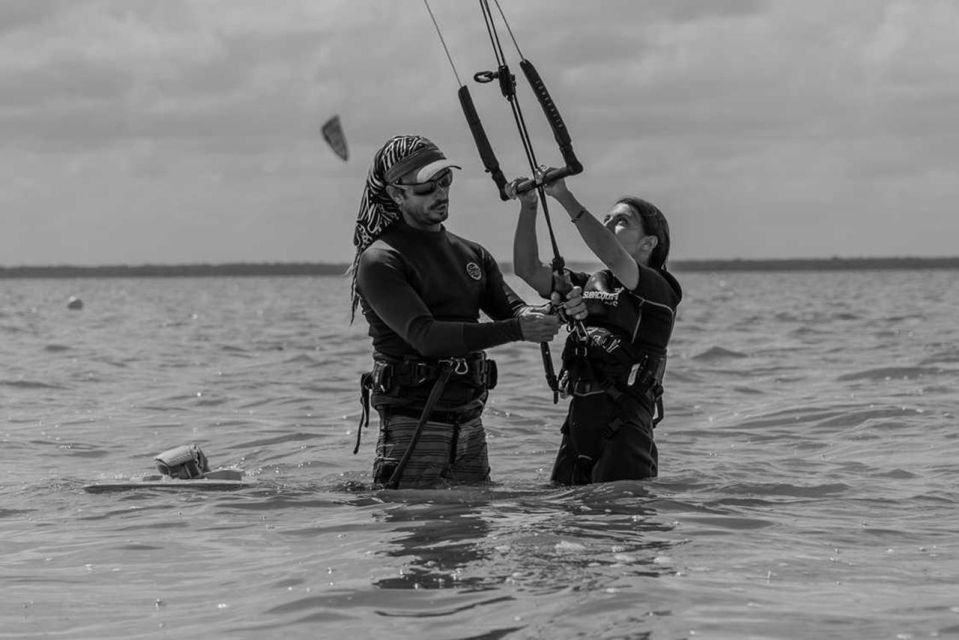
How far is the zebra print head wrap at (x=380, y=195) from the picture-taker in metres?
8.44

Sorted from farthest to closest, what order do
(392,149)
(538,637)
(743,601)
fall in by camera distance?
1. (392,149)
2. (743,601)
3. (538,637)

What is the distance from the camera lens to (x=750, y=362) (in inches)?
1014

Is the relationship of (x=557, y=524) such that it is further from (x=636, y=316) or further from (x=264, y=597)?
(x=264, y=597)

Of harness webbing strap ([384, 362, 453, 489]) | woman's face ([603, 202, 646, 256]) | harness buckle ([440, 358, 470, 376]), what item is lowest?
harness webbing strap ([384, 362, 453, 489])

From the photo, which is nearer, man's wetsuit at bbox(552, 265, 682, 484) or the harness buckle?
the harness buckle

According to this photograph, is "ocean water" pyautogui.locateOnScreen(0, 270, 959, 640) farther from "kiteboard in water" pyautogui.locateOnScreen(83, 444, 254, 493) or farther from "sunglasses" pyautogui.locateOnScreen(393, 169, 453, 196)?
"sunglasses" pyautogui.locateOnScreen(393, 169, 453, 196)

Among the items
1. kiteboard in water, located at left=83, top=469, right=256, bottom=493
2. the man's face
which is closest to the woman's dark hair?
the man's face

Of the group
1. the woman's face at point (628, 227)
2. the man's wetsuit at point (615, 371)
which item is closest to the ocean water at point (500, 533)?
the man's wetsuit at point (615, 371)

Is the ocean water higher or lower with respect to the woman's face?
lower

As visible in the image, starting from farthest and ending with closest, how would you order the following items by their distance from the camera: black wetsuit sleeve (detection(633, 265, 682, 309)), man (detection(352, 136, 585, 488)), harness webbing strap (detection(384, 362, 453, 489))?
1. black wetsuit sleeve (detection(633, 265, 682, 309))
2. harness webbing strap (detection(384, 362, 453, 489))
3. man (detection(352, 136, 585, 488))

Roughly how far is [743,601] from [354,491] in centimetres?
374

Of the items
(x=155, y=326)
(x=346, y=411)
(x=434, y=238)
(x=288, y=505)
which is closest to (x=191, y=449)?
(x=288, y=505)

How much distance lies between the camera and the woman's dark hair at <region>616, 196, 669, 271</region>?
9.02 meters

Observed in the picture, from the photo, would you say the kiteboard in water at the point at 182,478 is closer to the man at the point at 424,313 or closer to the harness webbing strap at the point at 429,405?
the man at the point at 424,313
